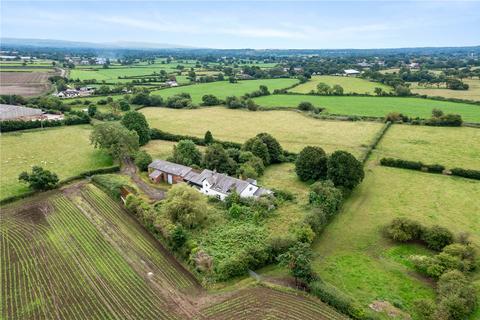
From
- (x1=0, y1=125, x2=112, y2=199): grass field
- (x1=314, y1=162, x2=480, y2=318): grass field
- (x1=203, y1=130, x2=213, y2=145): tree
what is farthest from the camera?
(x1=203, y1=130, x2=213, y2=145): tree

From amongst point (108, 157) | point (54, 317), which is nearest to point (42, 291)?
point (54, 317)

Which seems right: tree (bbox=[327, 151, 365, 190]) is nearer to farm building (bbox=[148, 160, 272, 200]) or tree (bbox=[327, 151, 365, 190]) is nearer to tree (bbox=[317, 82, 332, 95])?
farm building (bbox=[148, 160, 272, 200])

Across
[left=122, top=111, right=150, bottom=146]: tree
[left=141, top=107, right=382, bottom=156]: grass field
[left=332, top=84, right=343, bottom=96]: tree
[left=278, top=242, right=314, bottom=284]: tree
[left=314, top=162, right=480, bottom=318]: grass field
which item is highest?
[left=332, top=84, right=343, bottom=96]: tree

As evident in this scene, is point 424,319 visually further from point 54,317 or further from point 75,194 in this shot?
point 75,194

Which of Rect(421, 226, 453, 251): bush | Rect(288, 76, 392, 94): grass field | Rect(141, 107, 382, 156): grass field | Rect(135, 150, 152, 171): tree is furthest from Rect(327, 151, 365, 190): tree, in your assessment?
Rect(288, 76, 392, 94): grass field

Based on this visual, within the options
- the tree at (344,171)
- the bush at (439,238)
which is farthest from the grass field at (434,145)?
the bush at (439,238)
